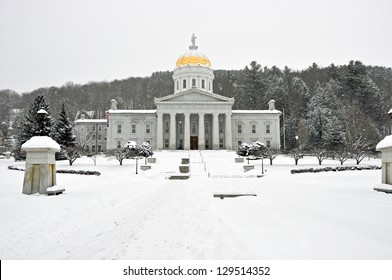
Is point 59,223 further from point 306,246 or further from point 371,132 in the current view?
point 371,132

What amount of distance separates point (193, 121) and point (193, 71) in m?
11.1

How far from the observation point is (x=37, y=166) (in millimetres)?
12281

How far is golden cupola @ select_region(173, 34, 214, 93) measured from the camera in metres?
64.9

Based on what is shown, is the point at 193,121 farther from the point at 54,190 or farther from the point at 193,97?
the point at 54,190

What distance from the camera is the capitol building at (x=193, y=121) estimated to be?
5759 cm

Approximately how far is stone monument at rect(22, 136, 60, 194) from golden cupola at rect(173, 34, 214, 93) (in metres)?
53.1

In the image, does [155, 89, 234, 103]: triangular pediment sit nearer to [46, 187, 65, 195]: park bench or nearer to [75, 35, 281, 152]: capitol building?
[75, 35, 281, 152]: capitol building

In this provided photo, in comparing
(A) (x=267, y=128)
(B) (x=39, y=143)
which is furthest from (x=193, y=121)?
(B) (x=39, y=143)

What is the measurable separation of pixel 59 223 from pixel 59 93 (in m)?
94.6

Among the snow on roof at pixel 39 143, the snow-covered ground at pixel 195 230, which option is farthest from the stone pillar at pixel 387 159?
the snow on roof at pixel 39 143

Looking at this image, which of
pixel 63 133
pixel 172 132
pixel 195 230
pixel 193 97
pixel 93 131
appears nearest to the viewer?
pixel 195 230

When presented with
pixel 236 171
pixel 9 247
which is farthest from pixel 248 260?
pixel 236 171

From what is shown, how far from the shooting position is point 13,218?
24.5ft

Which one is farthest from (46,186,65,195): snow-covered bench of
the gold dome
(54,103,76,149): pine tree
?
the gold dome
